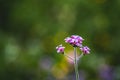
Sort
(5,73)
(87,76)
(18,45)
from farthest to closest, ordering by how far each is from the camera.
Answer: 1. (18,45)
2. (5,73)
3. (87,76)

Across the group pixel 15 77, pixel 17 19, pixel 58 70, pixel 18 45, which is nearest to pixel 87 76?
pixel 58 70

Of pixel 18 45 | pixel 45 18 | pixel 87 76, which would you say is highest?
pixel 45 18

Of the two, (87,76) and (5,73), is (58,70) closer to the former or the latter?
(87,76)

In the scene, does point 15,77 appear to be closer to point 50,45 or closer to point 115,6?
point 50,45

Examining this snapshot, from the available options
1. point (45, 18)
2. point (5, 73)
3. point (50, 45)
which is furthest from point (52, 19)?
point (5, 73)

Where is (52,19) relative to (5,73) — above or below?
above

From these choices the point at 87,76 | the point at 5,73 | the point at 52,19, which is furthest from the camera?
the point at 52,19

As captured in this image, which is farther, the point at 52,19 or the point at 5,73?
the point at 52,19
